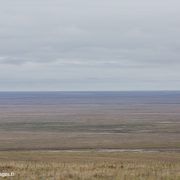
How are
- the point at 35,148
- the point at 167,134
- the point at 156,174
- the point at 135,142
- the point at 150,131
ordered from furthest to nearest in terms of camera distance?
the point at 150,131
the point at 167,134
the point at 135,142
the point at 35,148
the point at 156,174

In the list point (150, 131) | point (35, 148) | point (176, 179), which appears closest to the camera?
point (176, 179)

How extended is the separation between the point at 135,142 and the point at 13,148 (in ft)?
52.2

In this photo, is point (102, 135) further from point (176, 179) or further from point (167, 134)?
point (176, 179)

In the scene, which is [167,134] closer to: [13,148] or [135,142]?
[135,142]

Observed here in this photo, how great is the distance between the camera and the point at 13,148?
190ft

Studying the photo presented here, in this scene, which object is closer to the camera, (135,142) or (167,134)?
(135,142)

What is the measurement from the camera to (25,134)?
75062 mm

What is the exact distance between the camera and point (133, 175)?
1684cm

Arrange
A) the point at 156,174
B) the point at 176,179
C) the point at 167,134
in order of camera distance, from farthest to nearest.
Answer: the point at 167,134 → the point at 156,174 → the point at 176,179

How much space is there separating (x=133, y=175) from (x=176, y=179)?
5.33ft

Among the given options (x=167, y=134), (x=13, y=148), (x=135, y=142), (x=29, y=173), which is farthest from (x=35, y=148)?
(x=29, y=173)

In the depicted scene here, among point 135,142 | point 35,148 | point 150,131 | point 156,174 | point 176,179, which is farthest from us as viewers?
point 150,131

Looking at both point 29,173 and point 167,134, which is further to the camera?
point 167,134

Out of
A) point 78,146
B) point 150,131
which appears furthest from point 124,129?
point 78,146
